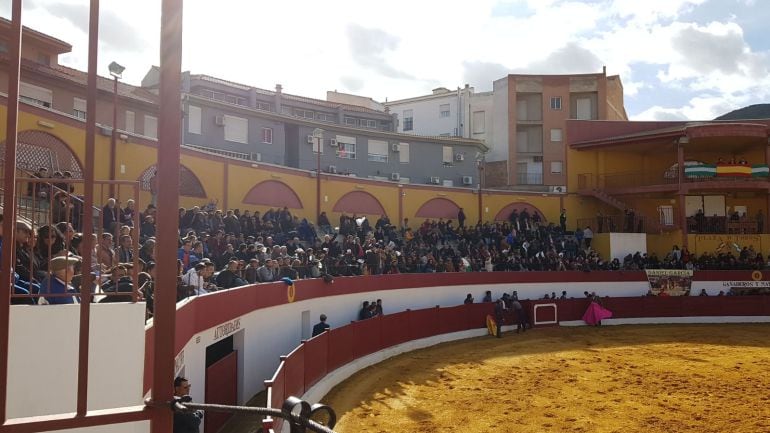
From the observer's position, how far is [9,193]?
2439mm

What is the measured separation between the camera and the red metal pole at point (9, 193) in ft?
7.60

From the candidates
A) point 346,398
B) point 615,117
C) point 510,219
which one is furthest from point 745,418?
point 615,117

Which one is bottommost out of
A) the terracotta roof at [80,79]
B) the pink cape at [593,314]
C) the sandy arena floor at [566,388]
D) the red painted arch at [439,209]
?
the sandy arena floor at [566,388]

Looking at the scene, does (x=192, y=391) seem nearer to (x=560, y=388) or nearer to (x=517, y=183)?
(x=560, y=388)

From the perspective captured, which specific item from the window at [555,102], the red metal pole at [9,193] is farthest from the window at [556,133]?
the red metal pole at [9,193]

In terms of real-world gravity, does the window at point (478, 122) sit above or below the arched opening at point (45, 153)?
above

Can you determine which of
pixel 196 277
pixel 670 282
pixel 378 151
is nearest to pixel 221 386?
pixel 196 277

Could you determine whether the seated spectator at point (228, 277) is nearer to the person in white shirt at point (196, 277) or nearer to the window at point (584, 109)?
the person in white shirt at point (196, 277)

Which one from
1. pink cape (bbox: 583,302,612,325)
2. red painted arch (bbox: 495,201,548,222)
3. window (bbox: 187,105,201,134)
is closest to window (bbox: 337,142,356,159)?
window (bbox: 187,105,201,134)

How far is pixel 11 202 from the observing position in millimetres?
2334

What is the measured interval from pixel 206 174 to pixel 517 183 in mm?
30438

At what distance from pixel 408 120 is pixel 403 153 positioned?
1621 centimetres

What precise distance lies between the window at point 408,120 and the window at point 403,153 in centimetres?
1540

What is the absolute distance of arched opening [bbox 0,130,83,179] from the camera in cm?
1453
